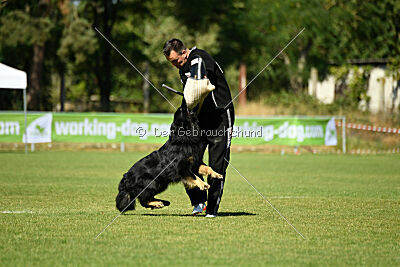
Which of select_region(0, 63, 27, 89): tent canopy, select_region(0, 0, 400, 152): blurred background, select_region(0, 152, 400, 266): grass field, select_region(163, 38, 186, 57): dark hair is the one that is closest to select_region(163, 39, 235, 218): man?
select_region(163, 38, 186, 57): dark hair

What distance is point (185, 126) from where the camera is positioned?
6.75 metres

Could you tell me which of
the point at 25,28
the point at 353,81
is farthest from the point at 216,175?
the point at 353,81

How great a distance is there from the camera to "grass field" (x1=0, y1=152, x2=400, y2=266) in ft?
16.5

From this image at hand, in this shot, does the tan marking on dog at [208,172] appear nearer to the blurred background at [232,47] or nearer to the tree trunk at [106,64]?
the blurred background at [232,47]

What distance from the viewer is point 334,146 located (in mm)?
21781

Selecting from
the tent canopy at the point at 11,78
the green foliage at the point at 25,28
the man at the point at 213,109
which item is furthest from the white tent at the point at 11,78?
the green foliage at the point at 25,28

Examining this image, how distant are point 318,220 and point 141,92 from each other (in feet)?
166

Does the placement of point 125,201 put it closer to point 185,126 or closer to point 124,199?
point 124,199

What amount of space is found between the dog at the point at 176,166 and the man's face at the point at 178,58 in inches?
18.4

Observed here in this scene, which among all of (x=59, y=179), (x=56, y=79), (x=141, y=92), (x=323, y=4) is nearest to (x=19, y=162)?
(x=59, y=179)

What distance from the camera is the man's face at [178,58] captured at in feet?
22.1

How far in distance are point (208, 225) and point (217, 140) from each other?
1.02m

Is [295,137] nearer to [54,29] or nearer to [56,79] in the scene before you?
[54,29]

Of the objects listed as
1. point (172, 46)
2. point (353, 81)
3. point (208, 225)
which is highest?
point (353, 81)
